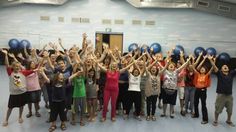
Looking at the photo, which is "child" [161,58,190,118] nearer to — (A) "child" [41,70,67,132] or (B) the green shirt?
(B) the green shirt

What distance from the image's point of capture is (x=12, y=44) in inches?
466

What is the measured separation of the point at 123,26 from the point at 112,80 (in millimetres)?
6563

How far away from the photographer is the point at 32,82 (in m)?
6.05

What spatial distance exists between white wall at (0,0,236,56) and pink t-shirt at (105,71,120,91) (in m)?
6.37

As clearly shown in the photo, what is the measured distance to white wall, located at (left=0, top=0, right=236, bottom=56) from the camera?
12.1m

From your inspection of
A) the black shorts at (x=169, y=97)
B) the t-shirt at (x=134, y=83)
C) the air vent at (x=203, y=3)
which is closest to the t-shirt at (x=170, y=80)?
the black shorts at (x=169, y=97)

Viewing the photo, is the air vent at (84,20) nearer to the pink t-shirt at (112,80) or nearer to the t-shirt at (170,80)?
the pink t-shirt at (112,80)

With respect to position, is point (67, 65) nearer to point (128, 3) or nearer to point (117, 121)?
point (117, 121)

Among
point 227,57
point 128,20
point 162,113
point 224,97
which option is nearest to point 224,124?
point 224,97

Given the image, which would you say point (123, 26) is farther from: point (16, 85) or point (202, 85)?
point (16, 85)

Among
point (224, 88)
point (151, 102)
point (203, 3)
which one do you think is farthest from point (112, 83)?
point (203, 3)

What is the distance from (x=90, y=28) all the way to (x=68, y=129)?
727 cm

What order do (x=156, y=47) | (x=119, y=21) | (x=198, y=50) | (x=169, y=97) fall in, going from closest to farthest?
(x=169, y=97)
(x=198, y=50)
(x=156, y=47)
(x=119, y=21)

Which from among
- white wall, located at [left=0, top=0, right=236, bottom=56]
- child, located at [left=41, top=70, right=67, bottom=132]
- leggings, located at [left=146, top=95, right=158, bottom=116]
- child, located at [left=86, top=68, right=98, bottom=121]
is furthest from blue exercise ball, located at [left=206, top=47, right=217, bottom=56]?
child, located at [left=41, top=70, right=67, bottom=132]
